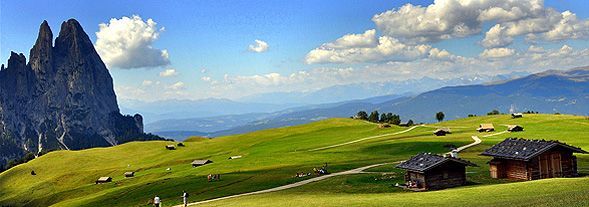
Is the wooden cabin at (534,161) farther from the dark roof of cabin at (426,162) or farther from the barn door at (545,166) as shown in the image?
the dark roof of cabin at (426,162)

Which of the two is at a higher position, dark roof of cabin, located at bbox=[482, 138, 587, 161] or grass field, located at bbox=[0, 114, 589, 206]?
dark roof of cabin, located at bbox=[482, 138, 587, 161]

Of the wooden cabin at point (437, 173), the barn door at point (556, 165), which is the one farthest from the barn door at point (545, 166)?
the wooden cabin at point (437, 173)

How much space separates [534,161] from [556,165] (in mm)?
3713

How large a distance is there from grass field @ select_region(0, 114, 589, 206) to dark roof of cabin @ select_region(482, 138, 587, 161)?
11.6 feet

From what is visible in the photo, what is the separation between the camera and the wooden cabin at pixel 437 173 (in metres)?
58.9

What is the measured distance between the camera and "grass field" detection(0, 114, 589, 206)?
4769 centimetres

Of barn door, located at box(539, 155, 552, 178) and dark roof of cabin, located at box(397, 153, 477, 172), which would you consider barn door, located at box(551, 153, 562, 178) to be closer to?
barn door, located at box(539, 155, 552, 178)

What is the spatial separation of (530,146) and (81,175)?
123 meters

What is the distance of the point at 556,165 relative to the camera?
62.5 metres

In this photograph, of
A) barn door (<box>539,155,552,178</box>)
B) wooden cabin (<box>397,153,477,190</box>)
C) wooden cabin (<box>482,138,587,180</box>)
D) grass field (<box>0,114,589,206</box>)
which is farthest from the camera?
barn door (<box>539,155,552,178</box>)

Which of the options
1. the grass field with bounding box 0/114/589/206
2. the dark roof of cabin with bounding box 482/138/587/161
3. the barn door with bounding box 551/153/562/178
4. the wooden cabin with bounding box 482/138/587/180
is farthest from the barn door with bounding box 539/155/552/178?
the grass field with bounding box 0/114/589/206

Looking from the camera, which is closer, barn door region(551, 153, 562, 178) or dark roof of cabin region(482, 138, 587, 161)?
dark roof of cabin region(482, 138, 587, 161)

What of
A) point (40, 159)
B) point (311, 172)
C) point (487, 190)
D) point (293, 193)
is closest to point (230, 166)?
point (311, 172)

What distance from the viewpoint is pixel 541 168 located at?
203 ft
